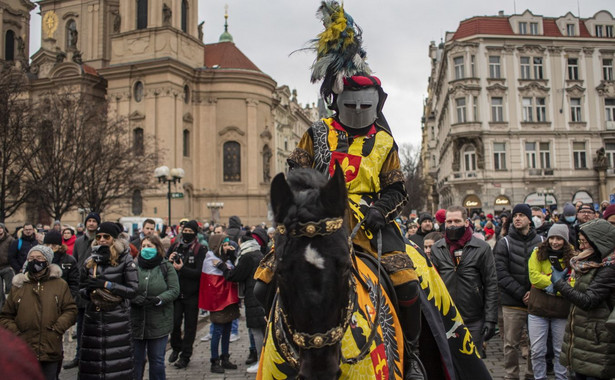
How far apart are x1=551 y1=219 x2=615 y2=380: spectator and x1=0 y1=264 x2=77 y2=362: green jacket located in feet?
18.3

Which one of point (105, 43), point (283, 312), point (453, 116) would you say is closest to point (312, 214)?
point (283, 312)

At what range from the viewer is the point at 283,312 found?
2619 mm

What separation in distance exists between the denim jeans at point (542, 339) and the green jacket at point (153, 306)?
4851 mm

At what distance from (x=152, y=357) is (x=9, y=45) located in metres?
65.9

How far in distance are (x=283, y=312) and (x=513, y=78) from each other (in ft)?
136

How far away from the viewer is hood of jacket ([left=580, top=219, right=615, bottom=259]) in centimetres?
502

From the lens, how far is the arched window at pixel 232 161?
4888 centimetres

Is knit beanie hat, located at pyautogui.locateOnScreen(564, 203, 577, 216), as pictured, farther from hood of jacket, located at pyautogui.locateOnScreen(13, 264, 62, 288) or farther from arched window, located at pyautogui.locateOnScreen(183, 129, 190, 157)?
→ arched window, located at pyautogui.locateOnScreen(183, 129, 190, 157)

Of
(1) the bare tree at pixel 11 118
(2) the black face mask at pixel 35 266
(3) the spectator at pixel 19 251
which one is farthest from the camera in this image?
(1) the bare tree at pixel 11 118

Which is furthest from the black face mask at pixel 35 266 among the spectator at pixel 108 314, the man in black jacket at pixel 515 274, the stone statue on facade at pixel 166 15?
the stone statue on facade at pixel 166 15

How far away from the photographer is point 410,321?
11.8 ft

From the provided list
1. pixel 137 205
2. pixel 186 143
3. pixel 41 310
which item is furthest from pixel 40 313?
pixel 186 143

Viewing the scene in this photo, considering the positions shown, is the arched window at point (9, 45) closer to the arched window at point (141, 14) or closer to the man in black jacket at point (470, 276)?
the arched window at point (141, 14)

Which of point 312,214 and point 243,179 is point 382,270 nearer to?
point 312,214
